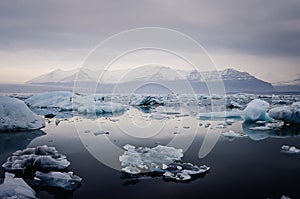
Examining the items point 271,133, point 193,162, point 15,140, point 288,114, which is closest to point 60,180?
point 193,162

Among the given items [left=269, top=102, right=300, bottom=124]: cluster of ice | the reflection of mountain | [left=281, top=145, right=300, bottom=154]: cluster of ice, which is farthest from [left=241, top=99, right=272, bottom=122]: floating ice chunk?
the reflection of mountain

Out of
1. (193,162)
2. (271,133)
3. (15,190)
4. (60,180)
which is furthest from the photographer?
(271,133)

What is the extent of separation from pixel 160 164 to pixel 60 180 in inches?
80.2

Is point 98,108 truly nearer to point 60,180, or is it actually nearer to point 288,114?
point 288,114

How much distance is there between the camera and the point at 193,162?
614 cm

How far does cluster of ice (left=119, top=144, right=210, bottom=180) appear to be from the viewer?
17.1 ft

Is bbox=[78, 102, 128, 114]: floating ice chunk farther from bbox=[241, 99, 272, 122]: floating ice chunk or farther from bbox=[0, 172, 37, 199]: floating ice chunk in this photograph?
bbox=[0, 172, 37, 199]: floating ice chunk

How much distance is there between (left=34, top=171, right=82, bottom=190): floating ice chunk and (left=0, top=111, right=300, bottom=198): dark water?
0.41 feet

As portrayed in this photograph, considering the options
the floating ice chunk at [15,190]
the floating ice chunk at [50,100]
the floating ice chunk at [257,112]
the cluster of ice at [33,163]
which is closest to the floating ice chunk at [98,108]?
the floating ice chunk at [50,100]

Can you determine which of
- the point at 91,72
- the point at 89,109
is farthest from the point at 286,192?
the point at 91,72

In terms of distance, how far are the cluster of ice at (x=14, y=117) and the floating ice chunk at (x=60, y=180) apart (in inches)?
250

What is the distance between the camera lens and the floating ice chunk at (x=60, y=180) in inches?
181

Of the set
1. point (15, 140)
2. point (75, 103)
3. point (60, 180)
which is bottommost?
point (15, 140)

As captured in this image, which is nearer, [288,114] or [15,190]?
[15,190]
